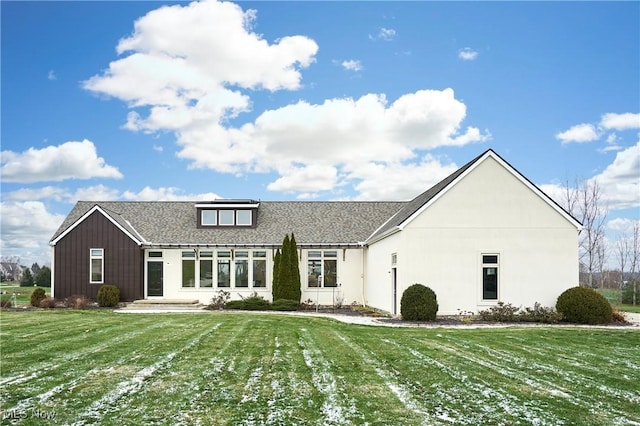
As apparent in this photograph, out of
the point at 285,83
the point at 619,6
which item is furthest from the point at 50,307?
the point at 619,6

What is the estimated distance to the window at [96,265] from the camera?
28531mm

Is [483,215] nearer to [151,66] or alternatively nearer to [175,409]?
[151,66]

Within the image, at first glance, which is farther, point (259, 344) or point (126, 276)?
point (126, 276)

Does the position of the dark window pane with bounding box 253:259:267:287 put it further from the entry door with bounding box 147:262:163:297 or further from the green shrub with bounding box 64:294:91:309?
the green shrub with bounding box 64:294:91:309

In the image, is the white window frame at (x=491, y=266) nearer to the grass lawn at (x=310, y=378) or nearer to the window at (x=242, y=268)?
the grass lawn at (x=310, y=378)

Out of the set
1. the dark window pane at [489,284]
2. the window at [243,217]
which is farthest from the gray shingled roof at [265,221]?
the dark window pane at [489,284]

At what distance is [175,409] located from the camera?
6.80 m

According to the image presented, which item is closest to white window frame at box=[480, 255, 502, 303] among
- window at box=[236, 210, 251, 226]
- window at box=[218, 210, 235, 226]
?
window at box=[236, 210, 251, 226]

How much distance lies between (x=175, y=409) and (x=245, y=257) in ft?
74.4

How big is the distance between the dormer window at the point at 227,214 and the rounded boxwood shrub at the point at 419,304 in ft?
42.3

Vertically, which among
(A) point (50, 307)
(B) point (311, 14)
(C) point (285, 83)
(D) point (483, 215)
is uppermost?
(B) point (311, 14)

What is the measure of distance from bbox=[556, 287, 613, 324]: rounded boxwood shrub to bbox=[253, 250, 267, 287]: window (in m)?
14.4

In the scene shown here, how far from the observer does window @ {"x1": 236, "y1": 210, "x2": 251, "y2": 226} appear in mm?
31109

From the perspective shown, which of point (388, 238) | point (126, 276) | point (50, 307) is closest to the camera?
point (388, 238)
